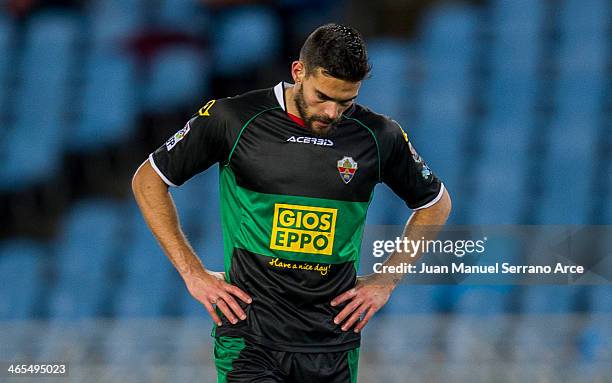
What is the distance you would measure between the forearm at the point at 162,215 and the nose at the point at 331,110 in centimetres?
54

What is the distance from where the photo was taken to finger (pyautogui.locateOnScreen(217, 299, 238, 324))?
2658 millimetres

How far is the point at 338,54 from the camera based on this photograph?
2.54 meters

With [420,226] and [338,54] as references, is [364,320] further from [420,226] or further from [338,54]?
[338,54]

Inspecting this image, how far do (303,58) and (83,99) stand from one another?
384 cm

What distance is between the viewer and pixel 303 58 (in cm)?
264

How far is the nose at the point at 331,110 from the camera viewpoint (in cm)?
258

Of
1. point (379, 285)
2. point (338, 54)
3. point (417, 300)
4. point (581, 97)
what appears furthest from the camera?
point (581, 97)

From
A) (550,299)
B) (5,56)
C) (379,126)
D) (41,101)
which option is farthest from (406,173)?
(5,56)

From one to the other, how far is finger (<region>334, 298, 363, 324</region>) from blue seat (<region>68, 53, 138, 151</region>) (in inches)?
143

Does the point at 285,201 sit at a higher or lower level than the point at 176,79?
lower

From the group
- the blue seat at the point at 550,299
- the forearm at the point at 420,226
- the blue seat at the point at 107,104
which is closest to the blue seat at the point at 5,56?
the blue seat at the point at 107,104

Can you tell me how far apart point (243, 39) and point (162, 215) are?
11.9 feet

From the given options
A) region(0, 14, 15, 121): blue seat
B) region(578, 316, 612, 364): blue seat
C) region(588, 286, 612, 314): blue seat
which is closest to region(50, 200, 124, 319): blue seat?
region(0, 14, 15, 121): blue seat

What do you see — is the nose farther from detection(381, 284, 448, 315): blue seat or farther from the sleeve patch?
detection(381, 284, 448, 315): blue seat
